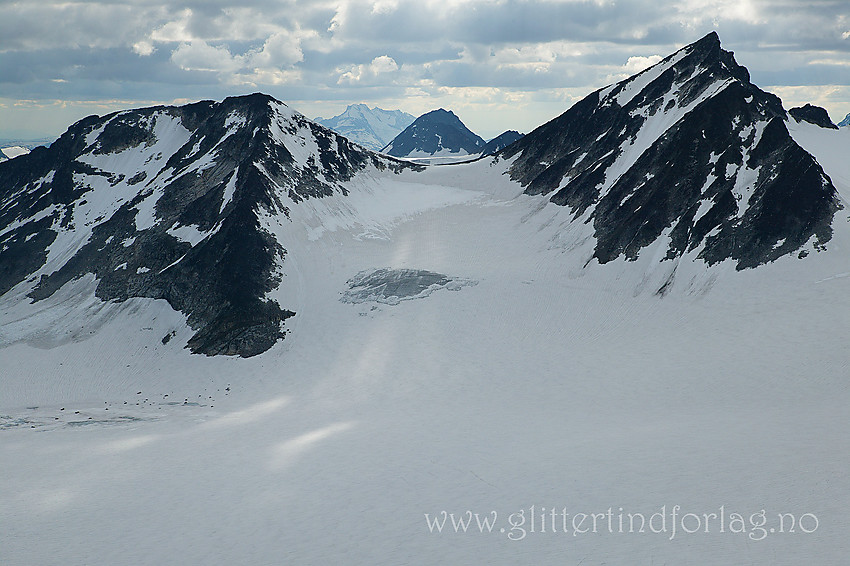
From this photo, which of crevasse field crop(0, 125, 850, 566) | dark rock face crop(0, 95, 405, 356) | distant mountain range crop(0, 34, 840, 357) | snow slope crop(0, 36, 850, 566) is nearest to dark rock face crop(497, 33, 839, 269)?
distant mountain range crop(0, 34, 840, 357)

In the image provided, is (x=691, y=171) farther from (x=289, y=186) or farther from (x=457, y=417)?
(x=289, y=186)

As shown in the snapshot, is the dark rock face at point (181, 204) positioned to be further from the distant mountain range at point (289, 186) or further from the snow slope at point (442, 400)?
the snow slope at point (442, 400)

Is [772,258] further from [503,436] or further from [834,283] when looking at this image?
[503,436]

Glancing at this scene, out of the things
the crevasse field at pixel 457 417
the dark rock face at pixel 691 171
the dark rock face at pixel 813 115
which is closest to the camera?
the crevasse field at pixel 457 417

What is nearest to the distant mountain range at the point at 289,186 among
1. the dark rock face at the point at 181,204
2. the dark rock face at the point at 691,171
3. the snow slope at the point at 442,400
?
the dark rock face at the point at 691,171

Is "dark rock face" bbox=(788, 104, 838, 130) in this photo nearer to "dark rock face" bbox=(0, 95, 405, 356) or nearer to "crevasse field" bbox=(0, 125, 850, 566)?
"crevasse field" bbox=(0, 125, 850, 566)

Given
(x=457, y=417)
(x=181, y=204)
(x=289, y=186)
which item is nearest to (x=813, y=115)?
(x=289, y=186)

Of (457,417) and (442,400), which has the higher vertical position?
(457,417)
